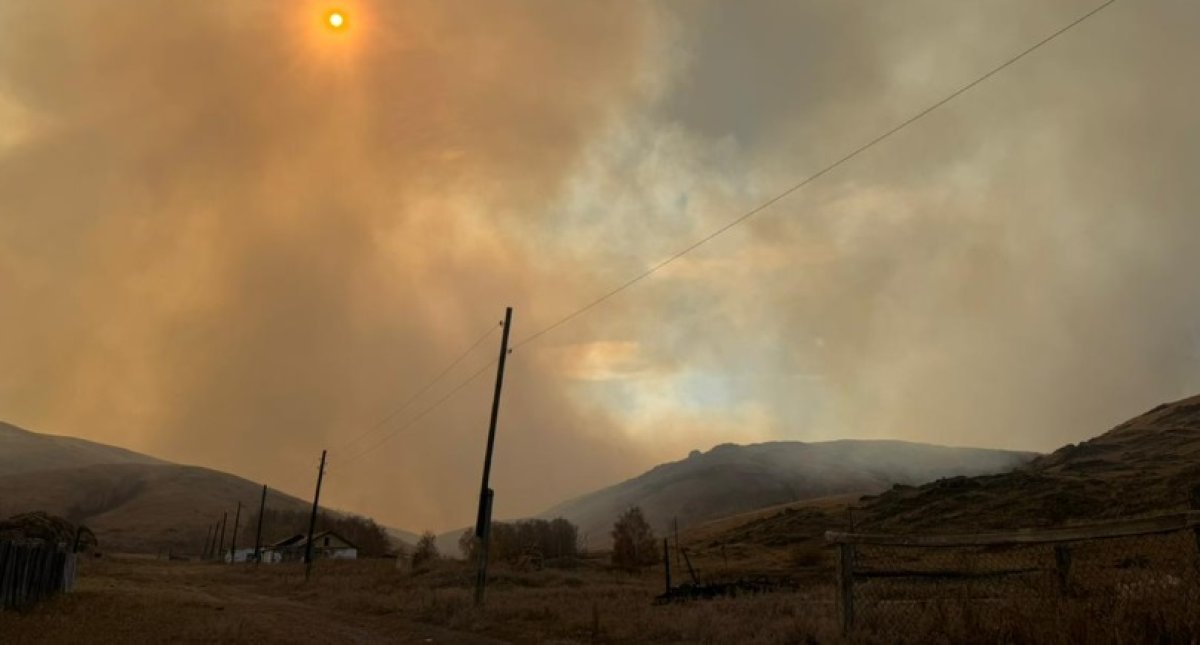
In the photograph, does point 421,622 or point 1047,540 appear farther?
point 421,622

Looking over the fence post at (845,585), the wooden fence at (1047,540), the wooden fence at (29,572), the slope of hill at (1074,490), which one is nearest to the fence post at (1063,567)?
the wooden fence at (1047,540)

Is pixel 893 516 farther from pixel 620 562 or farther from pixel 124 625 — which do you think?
pixel 124 625

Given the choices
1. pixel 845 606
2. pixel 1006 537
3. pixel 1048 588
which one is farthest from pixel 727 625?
pixel 1006 537

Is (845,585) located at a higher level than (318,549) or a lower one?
higher

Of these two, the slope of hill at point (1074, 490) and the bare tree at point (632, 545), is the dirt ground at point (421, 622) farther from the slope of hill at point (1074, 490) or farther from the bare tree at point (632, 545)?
the slope of hill at point (1074, 490)

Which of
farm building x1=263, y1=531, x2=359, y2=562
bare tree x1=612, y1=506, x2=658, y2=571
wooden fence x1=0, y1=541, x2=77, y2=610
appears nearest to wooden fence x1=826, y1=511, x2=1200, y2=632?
wooden fence x1=0, y1=541, x2=77, y2=610

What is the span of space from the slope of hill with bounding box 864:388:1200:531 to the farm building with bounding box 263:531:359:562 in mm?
83167

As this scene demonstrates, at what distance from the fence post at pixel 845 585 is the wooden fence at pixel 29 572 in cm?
2560

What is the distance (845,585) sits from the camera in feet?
36.4

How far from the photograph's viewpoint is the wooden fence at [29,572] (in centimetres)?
2252

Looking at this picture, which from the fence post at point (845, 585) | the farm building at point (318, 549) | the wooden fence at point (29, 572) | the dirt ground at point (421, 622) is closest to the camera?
the fence post at point (845, 585)

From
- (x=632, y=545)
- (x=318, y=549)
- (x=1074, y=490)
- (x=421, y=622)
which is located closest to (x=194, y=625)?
(x=421, y=622)

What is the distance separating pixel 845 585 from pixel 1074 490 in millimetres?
65816

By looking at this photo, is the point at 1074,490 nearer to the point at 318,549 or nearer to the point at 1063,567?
the point at 1063,567
